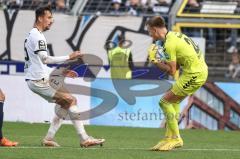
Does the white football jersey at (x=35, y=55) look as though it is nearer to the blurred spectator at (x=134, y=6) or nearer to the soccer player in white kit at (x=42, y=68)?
the soccer player in white kit at (x=42, y=68)

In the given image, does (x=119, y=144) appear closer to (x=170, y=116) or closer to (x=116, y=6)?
(x=170, y=116)

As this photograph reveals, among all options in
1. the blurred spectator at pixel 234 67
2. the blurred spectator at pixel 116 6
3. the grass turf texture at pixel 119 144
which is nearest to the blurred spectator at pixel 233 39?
the blurred spectator at pixel 234 67

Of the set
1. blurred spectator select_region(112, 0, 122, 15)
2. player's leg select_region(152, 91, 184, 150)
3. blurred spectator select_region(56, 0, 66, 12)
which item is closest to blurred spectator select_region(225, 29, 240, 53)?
blurred spectator select_region(112, 0, 122, 15)

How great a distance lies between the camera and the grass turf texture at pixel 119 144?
11523 millimetres

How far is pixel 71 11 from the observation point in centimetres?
2462

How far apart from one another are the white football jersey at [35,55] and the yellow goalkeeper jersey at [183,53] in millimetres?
1893

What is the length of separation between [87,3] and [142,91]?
19.5 feet

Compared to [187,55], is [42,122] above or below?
below

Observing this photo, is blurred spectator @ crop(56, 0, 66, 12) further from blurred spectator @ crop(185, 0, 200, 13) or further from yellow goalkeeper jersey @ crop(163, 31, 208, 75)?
yellow goalkeeper jersey @ crop(163, 31, 208, 75)

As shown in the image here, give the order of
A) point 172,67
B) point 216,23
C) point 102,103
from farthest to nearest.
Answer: point 216,23 < point 102,103 < point 172,67

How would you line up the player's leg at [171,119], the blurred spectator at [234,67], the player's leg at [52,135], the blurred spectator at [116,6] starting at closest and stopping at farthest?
the player's leg at [171,119], the player's leg at [52,135], the blurred spectator at [234,67], the blurred spectator at [116,6]

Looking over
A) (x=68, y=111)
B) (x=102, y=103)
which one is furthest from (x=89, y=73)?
(x=68, y=111)

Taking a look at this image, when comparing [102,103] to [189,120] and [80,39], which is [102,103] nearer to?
[189,120]

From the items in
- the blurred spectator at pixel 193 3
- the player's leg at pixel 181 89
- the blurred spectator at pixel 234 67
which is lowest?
the blurred spectator at pixel 234 67
